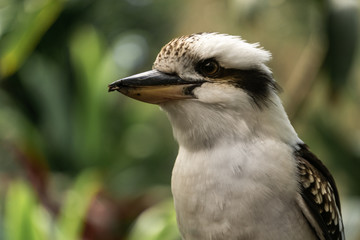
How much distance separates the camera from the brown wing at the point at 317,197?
4.01ft

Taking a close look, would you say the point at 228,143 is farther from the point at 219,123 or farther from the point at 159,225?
the point at 159,225

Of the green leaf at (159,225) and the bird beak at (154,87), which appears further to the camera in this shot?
the green leaf at (159,225)

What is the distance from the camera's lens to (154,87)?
1.12 m

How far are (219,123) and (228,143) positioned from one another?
43 millimetres

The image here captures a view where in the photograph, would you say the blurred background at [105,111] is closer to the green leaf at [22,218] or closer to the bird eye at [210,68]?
the green leaf at [22,218]

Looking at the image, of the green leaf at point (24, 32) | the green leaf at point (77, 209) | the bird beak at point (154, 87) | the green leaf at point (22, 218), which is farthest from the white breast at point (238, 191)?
the green leaf at point (24, 32)

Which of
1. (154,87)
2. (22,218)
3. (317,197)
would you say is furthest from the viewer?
(22,218)

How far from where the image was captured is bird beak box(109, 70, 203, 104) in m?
1.10

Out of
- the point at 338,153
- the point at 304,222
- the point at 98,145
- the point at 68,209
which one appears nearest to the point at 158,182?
the point at 98,145

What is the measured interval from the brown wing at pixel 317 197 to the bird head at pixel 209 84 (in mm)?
159

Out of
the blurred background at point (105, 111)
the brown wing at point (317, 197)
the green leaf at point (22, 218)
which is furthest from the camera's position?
the blurred background at point (105, 111)

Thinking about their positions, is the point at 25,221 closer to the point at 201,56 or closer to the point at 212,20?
the point at 201,56

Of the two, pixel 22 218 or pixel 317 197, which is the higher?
pixel 317 197

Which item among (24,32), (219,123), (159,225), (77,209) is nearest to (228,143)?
(219,123)
